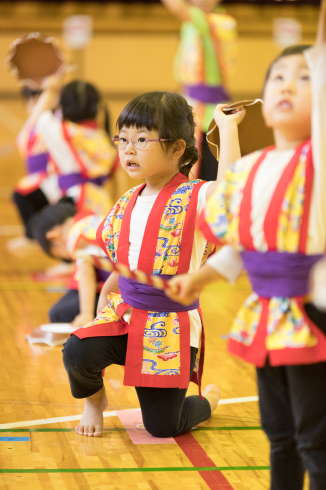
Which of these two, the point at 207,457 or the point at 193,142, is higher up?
the point at 193,142

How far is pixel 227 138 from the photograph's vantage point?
144cm

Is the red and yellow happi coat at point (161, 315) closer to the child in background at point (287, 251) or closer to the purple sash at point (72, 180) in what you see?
the child in background at point (287, 251)

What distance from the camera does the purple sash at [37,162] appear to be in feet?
13.2

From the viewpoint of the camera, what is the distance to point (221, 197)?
3.91 feet

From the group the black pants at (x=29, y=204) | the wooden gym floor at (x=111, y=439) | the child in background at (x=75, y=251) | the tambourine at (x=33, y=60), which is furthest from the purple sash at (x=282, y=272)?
the black pants at (x=29, y=204)

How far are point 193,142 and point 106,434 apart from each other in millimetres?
757

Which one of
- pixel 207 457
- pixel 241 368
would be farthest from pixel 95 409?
pixel 241 368

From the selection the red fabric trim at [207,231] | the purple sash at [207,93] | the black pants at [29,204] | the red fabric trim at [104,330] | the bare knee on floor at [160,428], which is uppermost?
the red fabric trim at [207,231]

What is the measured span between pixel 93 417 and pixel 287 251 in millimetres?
800

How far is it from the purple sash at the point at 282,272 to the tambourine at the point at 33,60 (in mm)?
2930

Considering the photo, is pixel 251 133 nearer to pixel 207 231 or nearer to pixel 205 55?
pixel 207 231

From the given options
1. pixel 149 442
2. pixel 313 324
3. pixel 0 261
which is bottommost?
pixel 0 261

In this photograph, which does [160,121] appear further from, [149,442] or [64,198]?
[64,198]

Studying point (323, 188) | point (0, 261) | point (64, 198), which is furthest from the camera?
point (0, 261)
